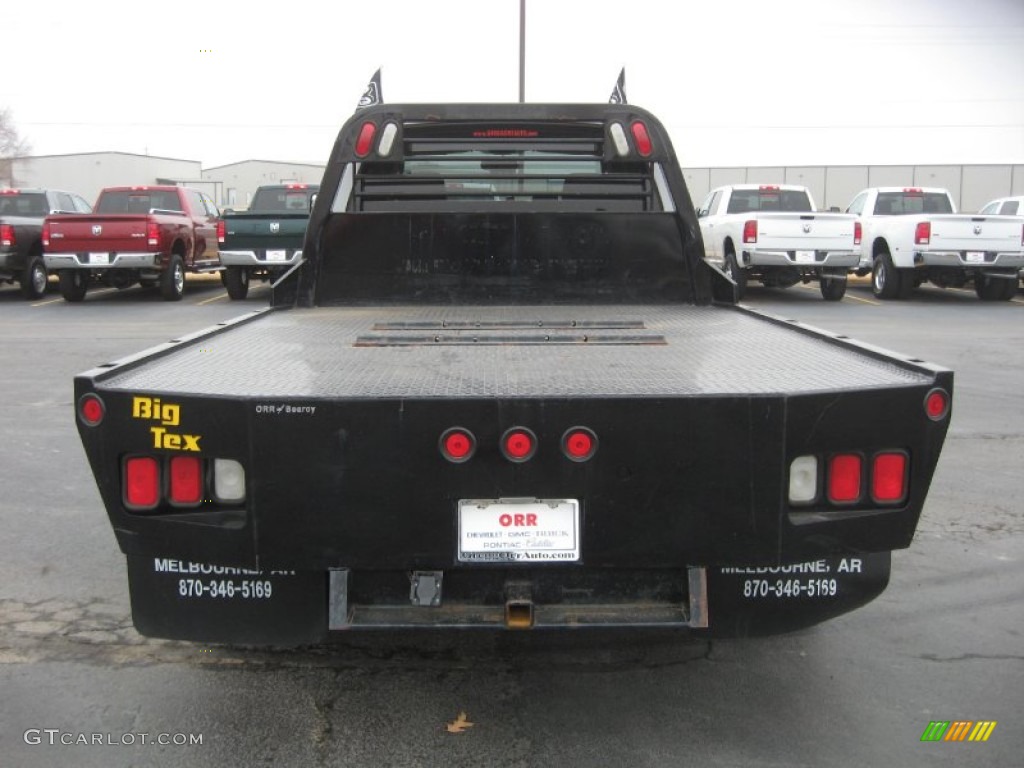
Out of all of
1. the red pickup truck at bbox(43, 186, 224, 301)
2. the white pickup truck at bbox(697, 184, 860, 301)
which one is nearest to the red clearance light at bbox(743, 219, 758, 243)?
the white pickup truck at bbox(697, 184, 860, 301)

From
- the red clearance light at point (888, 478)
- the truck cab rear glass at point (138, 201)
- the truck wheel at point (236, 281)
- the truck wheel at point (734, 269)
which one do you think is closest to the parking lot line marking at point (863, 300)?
the truck wheel at point (734, 269)

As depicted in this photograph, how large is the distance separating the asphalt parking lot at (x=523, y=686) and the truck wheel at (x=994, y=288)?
13.7 metres

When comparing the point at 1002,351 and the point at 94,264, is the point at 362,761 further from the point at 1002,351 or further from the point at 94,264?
the point at 94,264

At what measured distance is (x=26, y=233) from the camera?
54.7 feet

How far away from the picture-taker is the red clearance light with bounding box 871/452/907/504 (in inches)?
109

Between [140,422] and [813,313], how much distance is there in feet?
45.3

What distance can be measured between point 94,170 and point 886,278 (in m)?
53.0

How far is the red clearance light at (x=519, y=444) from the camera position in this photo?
2602 mm

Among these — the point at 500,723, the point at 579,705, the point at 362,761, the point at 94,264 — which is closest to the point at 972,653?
the point at 579,705

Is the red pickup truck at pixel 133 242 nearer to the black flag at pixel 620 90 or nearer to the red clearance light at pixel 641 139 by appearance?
the black flag at pixel 620 90

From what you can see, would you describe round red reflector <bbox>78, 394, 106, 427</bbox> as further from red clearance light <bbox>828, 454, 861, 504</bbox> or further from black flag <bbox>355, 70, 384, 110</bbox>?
black flag <bbox>355, 70, 384, 110</bbox>

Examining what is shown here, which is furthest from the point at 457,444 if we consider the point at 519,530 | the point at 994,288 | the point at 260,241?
the point at 994,288

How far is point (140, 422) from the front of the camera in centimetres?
264

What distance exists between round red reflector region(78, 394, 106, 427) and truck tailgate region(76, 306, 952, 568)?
0.10 ft
